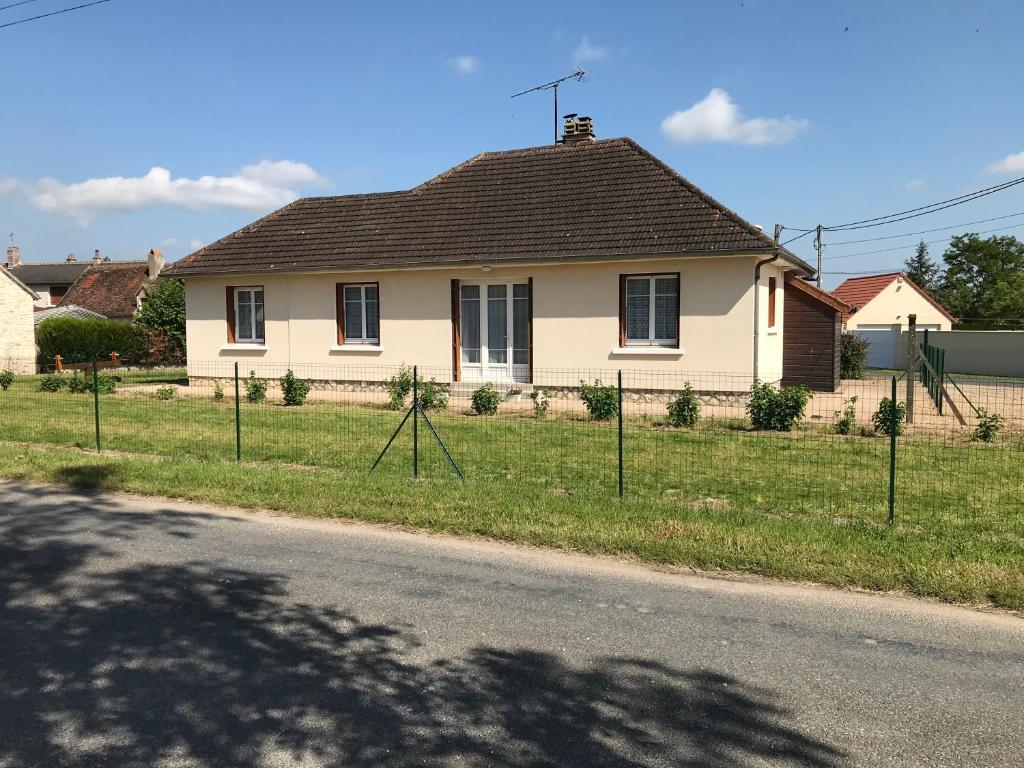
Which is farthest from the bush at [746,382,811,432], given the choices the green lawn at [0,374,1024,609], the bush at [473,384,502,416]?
the bush at [473,384,502,416]

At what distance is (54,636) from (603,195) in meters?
16.3

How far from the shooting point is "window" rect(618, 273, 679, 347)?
17.9m

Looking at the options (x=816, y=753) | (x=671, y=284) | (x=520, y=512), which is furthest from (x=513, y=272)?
(x=816, y=753)

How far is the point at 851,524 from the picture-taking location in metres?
7.91

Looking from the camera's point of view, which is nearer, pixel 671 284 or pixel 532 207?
pixel 671 284

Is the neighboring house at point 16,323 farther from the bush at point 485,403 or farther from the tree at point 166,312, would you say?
the bush at point 485,403

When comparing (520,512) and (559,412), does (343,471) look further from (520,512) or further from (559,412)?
(559,412)

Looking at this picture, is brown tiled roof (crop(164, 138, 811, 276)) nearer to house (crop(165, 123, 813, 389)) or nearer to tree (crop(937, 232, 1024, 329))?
house (crop(165, 123, 813, 389))

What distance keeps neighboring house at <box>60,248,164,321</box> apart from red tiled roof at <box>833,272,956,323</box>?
41460 millimetres

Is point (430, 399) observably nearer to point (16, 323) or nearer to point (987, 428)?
point (987, 428)

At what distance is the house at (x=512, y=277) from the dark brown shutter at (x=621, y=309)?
0.04 metres

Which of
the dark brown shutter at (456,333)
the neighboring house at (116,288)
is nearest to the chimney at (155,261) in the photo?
the neighboring house at (116,288)

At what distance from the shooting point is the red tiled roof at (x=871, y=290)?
46.9m

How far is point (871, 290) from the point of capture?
4766 cm
